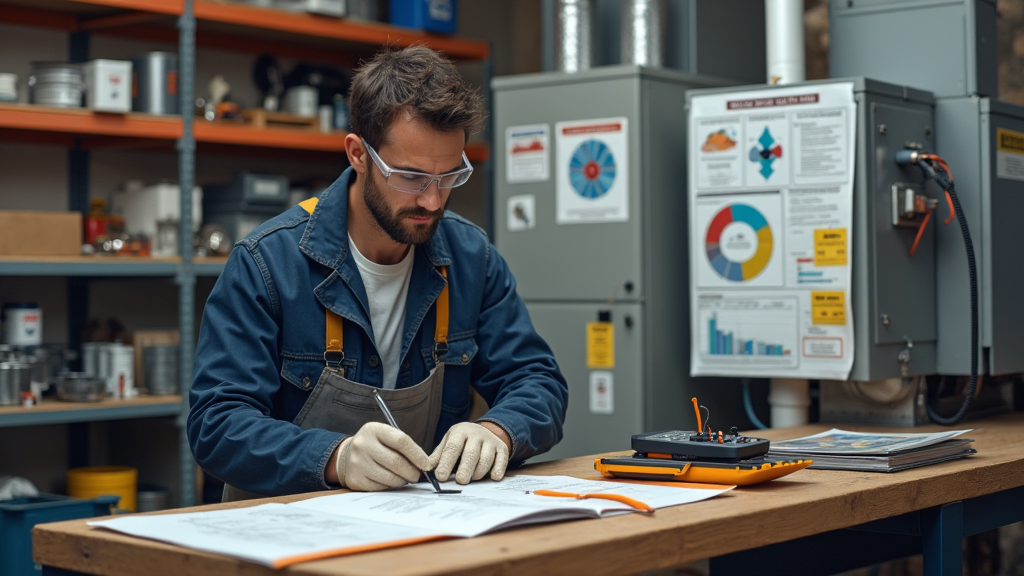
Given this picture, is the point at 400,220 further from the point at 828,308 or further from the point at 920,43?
the point at 920,43

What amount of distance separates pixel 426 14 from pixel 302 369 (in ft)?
9.80

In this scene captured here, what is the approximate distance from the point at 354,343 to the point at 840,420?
1.36 meters

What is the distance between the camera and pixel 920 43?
277cm

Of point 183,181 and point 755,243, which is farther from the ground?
point 183,181

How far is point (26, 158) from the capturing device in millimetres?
4117

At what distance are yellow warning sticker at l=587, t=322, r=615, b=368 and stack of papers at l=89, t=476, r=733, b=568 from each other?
5.21ft

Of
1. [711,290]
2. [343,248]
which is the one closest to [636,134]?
[711,290]

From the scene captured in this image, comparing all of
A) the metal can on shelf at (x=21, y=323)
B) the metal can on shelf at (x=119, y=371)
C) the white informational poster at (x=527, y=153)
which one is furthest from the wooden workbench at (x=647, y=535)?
the metal can on shelf at (x=21, y=323)

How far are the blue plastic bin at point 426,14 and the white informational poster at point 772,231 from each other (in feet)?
6.64

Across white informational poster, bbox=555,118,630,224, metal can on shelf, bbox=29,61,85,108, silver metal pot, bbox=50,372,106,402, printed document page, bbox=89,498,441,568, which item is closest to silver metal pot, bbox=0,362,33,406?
silver metal pot, bbox=50,372,106,402

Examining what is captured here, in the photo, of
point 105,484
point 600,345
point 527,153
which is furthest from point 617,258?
point 105,484

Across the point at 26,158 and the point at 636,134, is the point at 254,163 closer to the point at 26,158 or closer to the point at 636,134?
the point at 26,158

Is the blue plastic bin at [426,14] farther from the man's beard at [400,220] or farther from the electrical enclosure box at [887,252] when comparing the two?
the man's beard at [400,220]

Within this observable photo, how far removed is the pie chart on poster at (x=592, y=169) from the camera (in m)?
3.10
